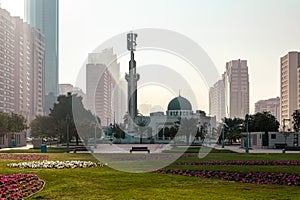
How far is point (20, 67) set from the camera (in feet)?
478

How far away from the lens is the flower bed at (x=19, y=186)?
13.4 meters

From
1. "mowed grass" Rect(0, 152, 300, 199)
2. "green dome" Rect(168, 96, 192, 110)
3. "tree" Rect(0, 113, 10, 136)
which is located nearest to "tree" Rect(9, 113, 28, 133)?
"tree" Rect(0, 113, 10, 136)

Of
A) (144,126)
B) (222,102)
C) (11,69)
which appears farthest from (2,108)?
(222,102)

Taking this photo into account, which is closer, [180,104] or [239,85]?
[180,104]

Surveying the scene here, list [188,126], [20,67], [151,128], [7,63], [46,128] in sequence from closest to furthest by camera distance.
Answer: [46,128] → [188,126] → [151,128] → [7,63] → [20,67]

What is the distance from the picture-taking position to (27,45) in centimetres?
15675

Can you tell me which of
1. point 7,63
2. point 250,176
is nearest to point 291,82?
point 7,63

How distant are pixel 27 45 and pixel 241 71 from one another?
85.9m

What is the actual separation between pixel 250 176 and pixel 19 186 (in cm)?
893

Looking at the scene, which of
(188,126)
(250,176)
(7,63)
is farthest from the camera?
(7,63)

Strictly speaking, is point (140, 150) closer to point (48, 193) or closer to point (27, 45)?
point (48, 193)

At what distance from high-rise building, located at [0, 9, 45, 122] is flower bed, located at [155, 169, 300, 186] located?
111 metres

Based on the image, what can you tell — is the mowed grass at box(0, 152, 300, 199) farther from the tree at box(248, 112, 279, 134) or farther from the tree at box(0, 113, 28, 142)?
the tree at box(248, 112, 279, 134)

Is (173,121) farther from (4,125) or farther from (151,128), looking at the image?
(4,125)
